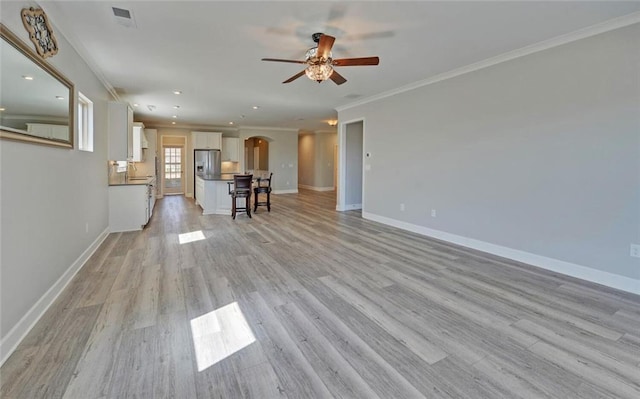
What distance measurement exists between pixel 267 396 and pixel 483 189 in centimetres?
391

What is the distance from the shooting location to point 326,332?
2158mm

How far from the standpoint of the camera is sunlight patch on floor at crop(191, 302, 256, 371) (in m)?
1.88

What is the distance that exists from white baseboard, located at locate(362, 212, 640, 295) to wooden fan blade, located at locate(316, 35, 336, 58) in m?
3.33

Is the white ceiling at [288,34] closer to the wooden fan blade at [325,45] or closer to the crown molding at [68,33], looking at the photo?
the crown molding at [68,33]

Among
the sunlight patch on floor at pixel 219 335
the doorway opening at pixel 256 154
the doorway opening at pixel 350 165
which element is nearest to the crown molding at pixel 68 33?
the sunlight patch on floor at pixel 219 335

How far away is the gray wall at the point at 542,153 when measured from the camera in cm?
294

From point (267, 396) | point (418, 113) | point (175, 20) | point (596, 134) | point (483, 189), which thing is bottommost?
point (267, 396)

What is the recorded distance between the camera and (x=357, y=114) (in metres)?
6.79

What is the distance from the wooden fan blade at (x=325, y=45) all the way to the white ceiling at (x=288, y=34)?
0.21 m

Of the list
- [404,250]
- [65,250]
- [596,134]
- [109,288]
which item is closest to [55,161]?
[65,250]

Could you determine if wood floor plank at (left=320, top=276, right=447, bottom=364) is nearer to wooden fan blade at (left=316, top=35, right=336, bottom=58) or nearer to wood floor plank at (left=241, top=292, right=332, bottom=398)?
wood floor plank at (left=241, top=292, right=332, bottom=398)

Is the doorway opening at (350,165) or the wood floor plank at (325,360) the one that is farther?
the doorway opening at (350,165)

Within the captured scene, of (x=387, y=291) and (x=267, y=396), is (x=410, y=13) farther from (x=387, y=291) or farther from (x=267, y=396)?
(x=267, y=396)

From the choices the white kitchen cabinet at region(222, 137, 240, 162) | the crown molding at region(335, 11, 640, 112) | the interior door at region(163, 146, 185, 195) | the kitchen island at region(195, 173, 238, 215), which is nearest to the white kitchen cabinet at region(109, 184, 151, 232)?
the kitchen island at region(195, 173, 238, 215)
